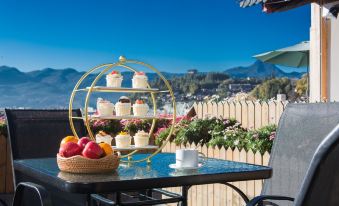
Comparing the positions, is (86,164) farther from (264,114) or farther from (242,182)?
(264,114)

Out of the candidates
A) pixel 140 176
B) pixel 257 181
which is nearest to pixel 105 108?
pixel 140 176

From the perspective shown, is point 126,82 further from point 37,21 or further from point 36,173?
point 37,21

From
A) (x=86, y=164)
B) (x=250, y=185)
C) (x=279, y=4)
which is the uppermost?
(x=279, y=4)

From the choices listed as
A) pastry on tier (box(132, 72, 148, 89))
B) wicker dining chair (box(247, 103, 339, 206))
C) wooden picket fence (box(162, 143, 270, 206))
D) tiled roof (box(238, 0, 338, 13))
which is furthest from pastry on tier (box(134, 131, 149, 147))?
tiled roof (box(238, 0, 338, 13))

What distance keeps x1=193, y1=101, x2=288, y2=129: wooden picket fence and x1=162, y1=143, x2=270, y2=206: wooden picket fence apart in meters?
2.47

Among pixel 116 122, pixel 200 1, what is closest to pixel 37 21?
pixel 200 1

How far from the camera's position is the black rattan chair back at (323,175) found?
4.15 feet

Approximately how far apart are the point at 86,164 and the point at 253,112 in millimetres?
6338

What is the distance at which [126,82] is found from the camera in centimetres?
280

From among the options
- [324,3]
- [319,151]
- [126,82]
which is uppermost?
[324,3]

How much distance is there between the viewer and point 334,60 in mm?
7961

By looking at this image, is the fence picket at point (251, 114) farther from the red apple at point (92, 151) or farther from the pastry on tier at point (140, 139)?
the red apple at point (92, 151)

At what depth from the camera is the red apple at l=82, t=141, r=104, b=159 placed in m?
2.13

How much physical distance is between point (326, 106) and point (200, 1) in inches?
1066
